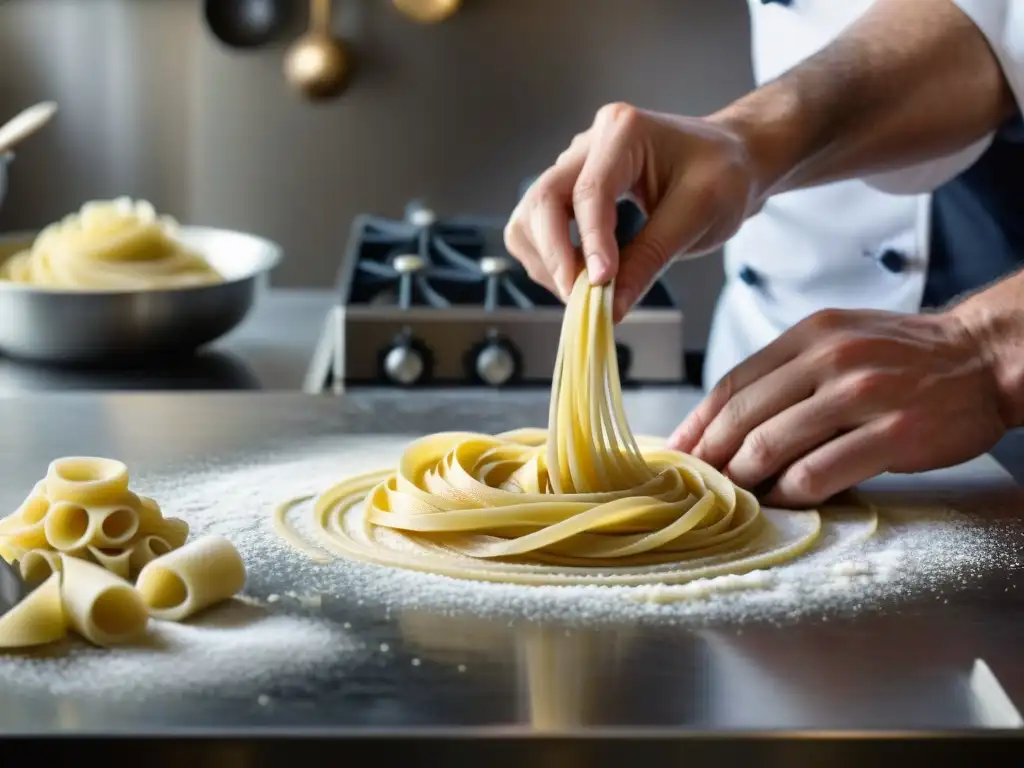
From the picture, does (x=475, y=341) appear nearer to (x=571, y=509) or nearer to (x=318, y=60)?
(x=571, y=509)

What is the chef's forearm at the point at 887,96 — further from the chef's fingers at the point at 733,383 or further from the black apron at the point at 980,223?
the chef's fingers at the point at 733,383

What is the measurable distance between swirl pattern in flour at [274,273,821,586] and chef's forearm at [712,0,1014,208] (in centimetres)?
43

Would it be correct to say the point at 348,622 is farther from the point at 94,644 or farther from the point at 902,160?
the point at 902,160

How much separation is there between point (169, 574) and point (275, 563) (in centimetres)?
15

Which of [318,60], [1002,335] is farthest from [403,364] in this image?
[318,60]

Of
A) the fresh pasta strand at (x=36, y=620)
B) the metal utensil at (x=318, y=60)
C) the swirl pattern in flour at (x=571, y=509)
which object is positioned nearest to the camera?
the fresh pasta strand at (x=36, y=620)

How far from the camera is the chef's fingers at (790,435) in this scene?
1.42 metres

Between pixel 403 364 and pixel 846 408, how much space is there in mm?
957

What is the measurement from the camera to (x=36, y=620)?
1032mm

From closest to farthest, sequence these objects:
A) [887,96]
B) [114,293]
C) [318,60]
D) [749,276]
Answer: [887,96] < [114,293] < [749,276] < [318,60]

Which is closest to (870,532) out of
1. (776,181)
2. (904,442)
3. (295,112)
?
(904,442)

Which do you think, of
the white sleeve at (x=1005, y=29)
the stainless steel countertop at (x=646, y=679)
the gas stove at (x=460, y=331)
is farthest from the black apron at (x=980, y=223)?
the stainless steel countertop at (x=646, y=679)

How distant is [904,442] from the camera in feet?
4.72

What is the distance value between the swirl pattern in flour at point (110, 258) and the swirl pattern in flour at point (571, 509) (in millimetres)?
Answer: 923
